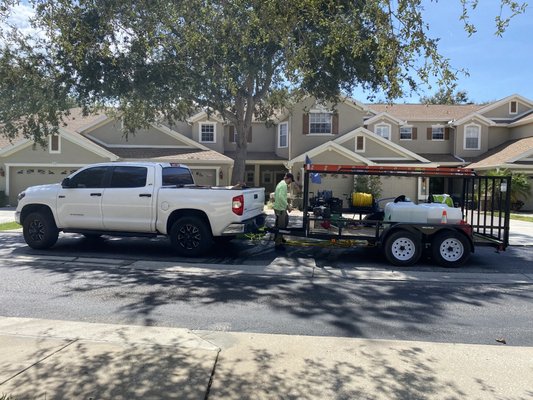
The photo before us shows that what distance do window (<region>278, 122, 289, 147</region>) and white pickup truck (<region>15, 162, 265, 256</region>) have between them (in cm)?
1781

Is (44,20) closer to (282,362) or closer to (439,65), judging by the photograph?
(439,65)

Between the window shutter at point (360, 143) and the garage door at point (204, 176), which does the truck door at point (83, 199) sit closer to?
the garage door at point (204, 176)

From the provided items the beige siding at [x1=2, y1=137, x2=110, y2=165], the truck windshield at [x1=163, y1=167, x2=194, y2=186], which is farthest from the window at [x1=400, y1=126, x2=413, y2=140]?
the truck windshield at [x1=163, y1=167, x2=194, y2=186]

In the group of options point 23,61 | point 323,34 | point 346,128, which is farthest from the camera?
point 346,128

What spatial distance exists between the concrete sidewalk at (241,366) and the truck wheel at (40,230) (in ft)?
18.4

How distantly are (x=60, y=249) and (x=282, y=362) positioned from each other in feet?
26.1

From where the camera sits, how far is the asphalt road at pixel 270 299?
5.64 metres

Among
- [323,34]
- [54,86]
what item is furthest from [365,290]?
[54,86]

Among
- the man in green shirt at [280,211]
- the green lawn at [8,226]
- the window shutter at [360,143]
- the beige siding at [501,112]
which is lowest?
the green lawn at [8,226]

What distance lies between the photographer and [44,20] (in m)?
12.0

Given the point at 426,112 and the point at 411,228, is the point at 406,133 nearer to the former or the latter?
the point at 426,112

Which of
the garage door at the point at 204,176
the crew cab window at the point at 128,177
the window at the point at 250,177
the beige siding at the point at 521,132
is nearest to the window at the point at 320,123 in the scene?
the window at the point at 250,177

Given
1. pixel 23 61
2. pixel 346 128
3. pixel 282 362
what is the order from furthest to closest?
pixel 346 128 < pixel 23 61 < pixel 282 362

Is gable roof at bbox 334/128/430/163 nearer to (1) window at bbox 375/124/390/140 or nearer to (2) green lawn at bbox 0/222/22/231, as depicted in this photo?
(1) window at bbox 375/124/390/140
